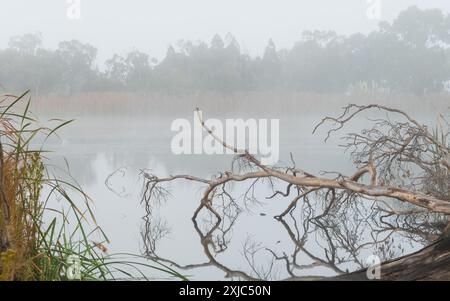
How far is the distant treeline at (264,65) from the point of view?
325 centimetres

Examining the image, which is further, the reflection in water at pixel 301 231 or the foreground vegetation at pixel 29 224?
the reflection in water at pixel 301 231

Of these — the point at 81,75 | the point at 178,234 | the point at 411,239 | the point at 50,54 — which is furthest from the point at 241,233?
the point at 50,54

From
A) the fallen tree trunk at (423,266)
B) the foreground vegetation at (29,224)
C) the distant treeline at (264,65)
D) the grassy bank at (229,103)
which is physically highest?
the distant treeline at (264,65)

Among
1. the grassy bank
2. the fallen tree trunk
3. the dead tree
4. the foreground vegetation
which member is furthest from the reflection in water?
the foreground vegetation

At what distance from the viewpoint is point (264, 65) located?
11.4 feet

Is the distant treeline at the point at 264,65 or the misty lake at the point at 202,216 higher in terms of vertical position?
the distant treeline at the point at 264,65

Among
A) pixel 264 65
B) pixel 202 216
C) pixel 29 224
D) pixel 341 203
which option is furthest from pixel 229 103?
pixel 29 224

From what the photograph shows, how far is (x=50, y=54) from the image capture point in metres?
3.23

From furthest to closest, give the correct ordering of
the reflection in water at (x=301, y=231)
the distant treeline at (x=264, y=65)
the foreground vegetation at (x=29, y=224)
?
the distant treeline at (x=264, y=65)
the reflection in water at (x=301, y=231)
the foreground vegetation at (x=29, y=224)

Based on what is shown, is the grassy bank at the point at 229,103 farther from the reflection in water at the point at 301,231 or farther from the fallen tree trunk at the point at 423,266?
the fallen tree trunk at the point at 423,266

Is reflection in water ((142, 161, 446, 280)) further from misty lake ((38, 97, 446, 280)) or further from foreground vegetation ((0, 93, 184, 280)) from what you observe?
foreground vegetation ((0, 93, 184, 280))

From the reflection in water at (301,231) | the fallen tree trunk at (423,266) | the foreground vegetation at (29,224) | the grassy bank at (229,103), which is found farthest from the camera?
the grassy bank at (229,103)

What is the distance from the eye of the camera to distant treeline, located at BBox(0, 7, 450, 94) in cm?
325

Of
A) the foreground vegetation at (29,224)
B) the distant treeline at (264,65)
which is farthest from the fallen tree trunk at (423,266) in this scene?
the distant treeline at (264,65)
